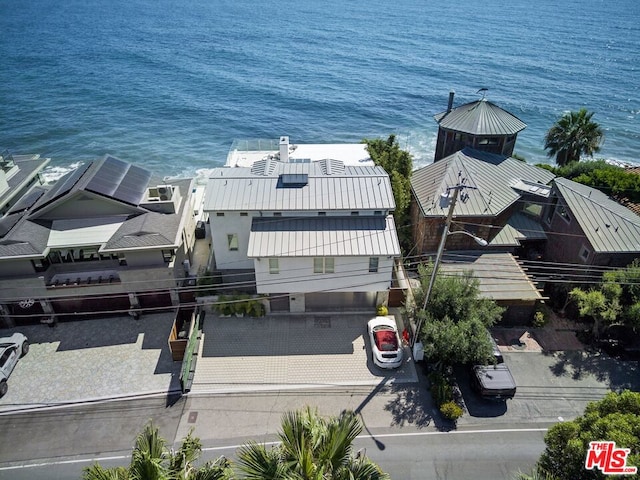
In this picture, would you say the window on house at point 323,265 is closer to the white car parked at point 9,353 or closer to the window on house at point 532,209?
the window on house at point 532,209

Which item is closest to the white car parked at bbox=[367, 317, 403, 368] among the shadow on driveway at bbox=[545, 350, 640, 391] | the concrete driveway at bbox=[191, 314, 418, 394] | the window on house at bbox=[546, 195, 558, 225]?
the concrete driveway at bbox=[191, 314, 418, 394]

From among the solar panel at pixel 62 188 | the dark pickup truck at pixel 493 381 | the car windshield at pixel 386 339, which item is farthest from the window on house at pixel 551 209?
the solar panel at pixel 62 188

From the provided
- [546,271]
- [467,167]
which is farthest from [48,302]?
[546,271]

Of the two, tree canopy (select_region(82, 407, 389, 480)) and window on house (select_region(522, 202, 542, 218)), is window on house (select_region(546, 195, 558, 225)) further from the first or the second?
tree canopy (select_region(82, 407, 389, 480))

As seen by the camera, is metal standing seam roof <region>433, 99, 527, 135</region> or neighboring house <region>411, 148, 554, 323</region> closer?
neighboring house <region>411, 148, 554, 323</region>

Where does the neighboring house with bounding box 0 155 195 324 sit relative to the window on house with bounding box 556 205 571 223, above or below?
below

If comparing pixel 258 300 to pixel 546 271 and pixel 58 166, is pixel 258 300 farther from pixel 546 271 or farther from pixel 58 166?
pixel 58 166
